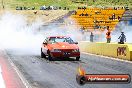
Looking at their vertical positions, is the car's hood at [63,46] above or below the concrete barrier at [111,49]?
above

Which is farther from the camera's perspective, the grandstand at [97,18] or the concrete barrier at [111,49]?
the grandstand at [97,18]

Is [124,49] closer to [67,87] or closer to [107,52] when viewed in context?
[107,52]

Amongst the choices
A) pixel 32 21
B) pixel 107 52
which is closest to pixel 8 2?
pixel 32 21

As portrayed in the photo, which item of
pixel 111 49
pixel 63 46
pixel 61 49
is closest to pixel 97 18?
pixel 111 49

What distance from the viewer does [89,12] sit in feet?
312

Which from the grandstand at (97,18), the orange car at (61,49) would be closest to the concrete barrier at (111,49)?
the orange car at (61,49)

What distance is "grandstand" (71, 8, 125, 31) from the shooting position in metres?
84.2

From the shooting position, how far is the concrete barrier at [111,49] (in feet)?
77.3

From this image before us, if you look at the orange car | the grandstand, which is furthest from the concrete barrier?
the grandstand

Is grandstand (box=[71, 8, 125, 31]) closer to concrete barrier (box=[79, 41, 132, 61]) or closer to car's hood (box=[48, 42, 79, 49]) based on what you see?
concrete barrier (box=[79, 41, 132, 61])

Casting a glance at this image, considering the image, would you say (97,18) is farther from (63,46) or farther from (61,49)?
(61,49)

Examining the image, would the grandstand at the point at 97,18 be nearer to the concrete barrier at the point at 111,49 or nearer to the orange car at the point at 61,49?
the concrete barrier at the point at 111,49

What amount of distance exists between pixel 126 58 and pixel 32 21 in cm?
8422

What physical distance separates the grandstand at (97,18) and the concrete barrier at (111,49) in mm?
47685
